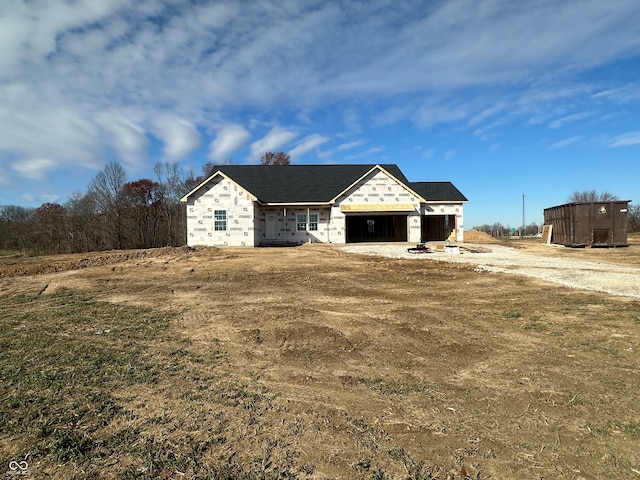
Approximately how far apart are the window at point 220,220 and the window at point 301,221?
5.73 m

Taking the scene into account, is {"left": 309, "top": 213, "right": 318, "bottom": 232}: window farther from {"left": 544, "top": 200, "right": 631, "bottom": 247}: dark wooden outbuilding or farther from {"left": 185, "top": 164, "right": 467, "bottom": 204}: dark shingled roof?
{"left": 544, "top": 200, "right": 631, "bottom": 247}: dark wooden outbuilding

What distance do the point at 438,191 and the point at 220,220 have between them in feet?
58.7

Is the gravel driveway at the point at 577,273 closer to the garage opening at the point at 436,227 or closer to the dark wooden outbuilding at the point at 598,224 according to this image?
the dark wooden outbuilding at the point at 598,224

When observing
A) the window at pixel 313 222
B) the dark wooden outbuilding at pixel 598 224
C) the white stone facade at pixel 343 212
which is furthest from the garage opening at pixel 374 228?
the dark wooden outbuilding at pixel 598 224

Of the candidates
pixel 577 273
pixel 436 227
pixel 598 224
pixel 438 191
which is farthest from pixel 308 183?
pixel 577 273

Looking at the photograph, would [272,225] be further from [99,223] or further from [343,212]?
[99,223]

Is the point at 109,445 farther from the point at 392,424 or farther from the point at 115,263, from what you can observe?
the point at 115,263

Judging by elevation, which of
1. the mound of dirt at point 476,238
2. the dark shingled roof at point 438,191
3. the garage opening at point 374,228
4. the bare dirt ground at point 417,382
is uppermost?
the dark shingled roof at point 438,191

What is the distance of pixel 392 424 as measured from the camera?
352 cm

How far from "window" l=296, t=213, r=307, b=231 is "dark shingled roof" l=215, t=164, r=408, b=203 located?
121 centimetres

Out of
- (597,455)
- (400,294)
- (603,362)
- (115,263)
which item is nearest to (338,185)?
(115,263)

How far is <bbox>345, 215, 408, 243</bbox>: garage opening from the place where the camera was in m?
31.6

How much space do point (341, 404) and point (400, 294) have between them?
6515mm

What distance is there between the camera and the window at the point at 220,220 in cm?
2488
